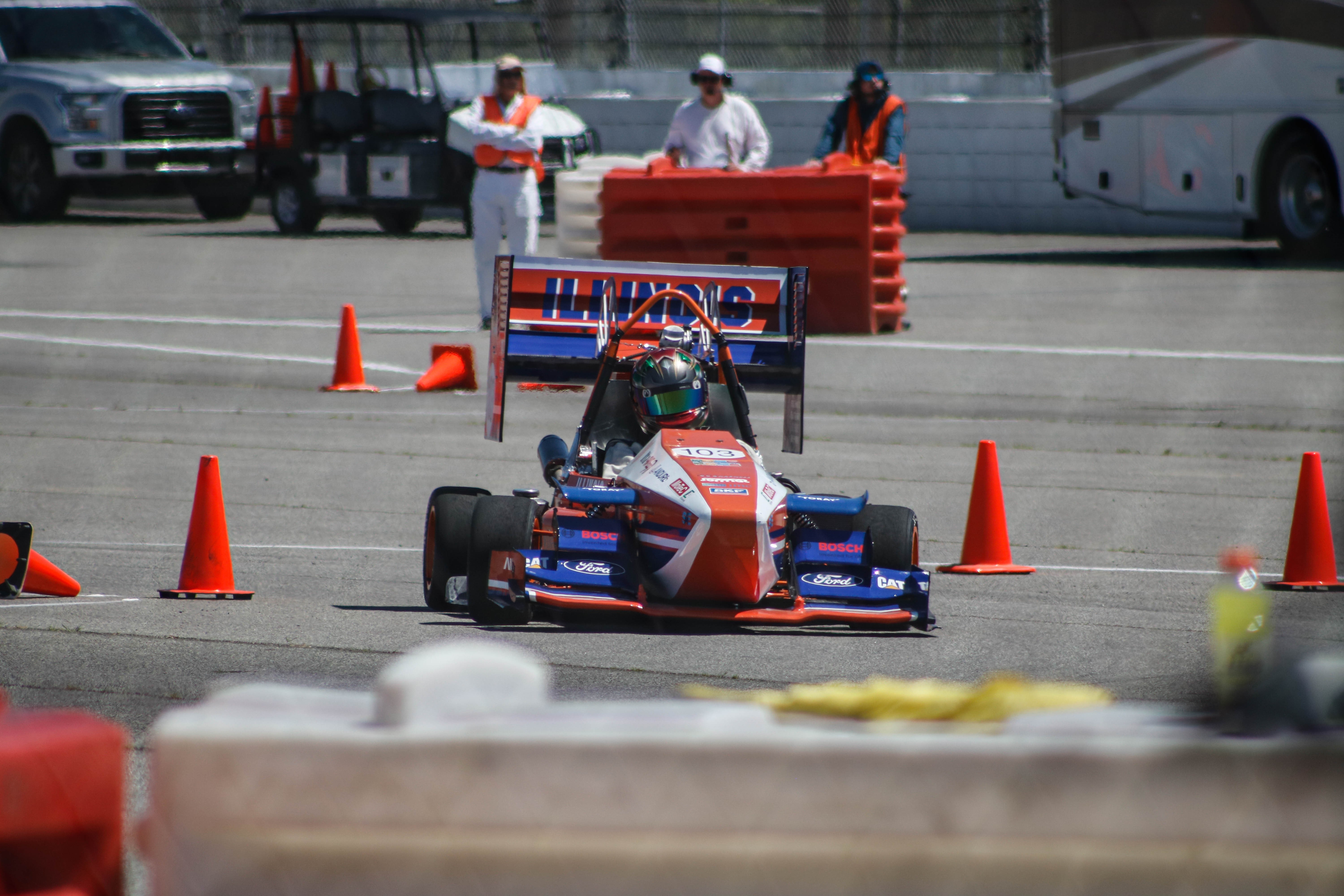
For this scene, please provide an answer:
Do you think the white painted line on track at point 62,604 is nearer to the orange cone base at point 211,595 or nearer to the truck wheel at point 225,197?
the orange cone base at point 211,595

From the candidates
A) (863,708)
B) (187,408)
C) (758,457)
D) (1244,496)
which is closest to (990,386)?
(1244,496)

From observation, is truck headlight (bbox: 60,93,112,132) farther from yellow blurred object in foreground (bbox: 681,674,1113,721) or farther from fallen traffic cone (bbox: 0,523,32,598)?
yellow blurred object in foreground (bbox: 681,674,1113,721)

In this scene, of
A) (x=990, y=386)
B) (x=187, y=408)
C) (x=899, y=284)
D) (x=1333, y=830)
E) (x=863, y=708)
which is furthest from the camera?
(x=899, y=284)

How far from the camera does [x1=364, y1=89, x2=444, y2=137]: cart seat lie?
2553 centimetres

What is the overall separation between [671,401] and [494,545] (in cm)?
108

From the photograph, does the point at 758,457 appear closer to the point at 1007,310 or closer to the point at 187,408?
the point at 187,408

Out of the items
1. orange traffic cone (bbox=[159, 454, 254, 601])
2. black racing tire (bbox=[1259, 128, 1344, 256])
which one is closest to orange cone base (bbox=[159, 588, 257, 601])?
orange traffic cone (bbox=[159, 454, 254, 601])

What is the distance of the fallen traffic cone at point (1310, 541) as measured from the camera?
7.98 metres

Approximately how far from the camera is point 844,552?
7488mm

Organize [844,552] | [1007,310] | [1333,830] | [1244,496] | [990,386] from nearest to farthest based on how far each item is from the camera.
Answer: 1. [1333,830]
2. [844,552]
3. [1244,496]
4. [990,386]
5. [1007,310]

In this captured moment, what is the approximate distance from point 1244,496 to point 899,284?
22.8ft

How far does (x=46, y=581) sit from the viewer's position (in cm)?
748

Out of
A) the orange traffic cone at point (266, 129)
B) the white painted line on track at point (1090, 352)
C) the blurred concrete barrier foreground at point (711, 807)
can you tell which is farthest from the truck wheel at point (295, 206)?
the blurred concrete barrier foreground at point (711, 807)

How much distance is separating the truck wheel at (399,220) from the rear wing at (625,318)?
18.7 meters
